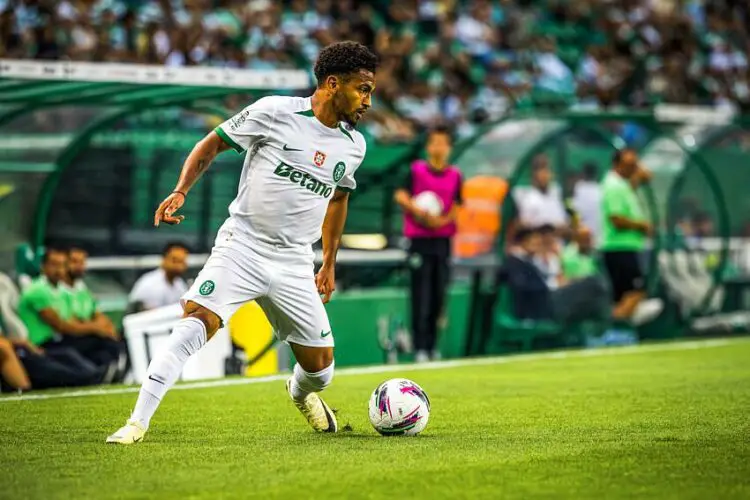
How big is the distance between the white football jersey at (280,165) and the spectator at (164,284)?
5361 mm

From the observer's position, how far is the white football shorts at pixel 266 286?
25.4 feet

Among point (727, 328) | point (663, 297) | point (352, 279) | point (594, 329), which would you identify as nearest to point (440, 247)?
point (352, 279)

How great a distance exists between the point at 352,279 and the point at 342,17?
20.5 feet

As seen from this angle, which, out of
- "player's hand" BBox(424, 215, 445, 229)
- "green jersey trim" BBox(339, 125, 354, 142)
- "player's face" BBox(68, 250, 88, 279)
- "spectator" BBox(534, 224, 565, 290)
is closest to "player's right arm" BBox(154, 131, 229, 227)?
"green jersey trim" BBox(339, 125, 354, 142)

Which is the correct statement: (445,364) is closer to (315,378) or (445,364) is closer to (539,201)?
(539,201)

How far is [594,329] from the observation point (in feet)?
56.0

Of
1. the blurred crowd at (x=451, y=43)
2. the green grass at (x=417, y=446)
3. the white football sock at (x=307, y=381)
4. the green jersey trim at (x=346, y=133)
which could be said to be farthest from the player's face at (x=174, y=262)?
the green jersey trim at (x=346, y=133)

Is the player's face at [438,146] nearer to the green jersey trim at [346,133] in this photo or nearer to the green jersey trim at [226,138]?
the green jersey trim at [346,133]

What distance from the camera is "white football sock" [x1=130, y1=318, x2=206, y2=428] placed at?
294 inches

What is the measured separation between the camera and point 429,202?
1468 centimetres

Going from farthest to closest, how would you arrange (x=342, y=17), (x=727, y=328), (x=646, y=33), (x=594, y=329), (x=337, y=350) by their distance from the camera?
(x=646, y=33) → (x=342, y=17) → (x=727, y=328) → (x=594, y=329) → (x=337, y=350)

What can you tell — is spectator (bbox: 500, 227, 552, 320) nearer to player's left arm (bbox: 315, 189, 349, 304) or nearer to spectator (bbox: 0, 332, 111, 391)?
spectator (bbox: 0, 332, 111, 391)

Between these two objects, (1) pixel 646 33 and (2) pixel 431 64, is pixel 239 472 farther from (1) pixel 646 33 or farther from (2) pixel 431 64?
(1) pixel 646 33

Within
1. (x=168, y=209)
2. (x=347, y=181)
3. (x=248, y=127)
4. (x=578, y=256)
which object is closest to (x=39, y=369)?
(x=347, y=181)
